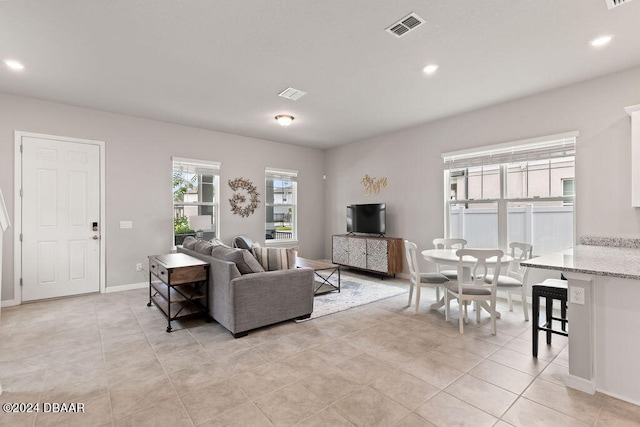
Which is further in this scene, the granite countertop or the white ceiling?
the white ceiling

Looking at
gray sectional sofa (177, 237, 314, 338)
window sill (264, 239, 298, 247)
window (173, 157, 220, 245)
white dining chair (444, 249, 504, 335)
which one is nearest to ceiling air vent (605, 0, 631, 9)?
white dining chair (444, 249, 504, 335)

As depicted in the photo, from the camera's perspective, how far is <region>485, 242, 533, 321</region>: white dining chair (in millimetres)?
3264

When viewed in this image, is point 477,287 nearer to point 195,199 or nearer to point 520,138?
point 520,138

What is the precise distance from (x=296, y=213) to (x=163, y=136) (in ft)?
10.4

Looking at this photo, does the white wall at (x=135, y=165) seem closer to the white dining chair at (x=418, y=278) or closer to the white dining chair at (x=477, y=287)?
the white dining chair at (x=418, y=278)

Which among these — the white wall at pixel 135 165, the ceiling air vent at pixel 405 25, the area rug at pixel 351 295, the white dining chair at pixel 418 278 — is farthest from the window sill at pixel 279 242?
the ceiling air vent at pixel 405 25

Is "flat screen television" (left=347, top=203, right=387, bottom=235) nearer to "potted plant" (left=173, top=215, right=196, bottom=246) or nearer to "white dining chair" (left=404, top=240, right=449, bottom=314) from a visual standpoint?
"white dining chair" (left=404, top=240, right=449, bottom=314)

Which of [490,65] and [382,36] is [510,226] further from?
[382,36]

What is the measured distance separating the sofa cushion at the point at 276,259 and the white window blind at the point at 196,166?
288cm

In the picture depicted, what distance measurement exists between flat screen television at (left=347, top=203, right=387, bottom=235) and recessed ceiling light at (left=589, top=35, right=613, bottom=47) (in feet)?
11.7

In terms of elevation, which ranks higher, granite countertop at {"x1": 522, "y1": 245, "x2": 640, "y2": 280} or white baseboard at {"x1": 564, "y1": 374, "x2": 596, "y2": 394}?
granite countertop at {"x1": 522, "y1": 245, "x2": 640, "y2": 280}

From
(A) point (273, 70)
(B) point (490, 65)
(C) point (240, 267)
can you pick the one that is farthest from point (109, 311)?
(B) point (490, 65)

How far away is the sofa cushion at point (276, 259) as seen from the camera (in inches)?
136

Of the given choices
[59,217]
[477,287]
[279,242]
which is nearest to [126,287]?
[59,217]
